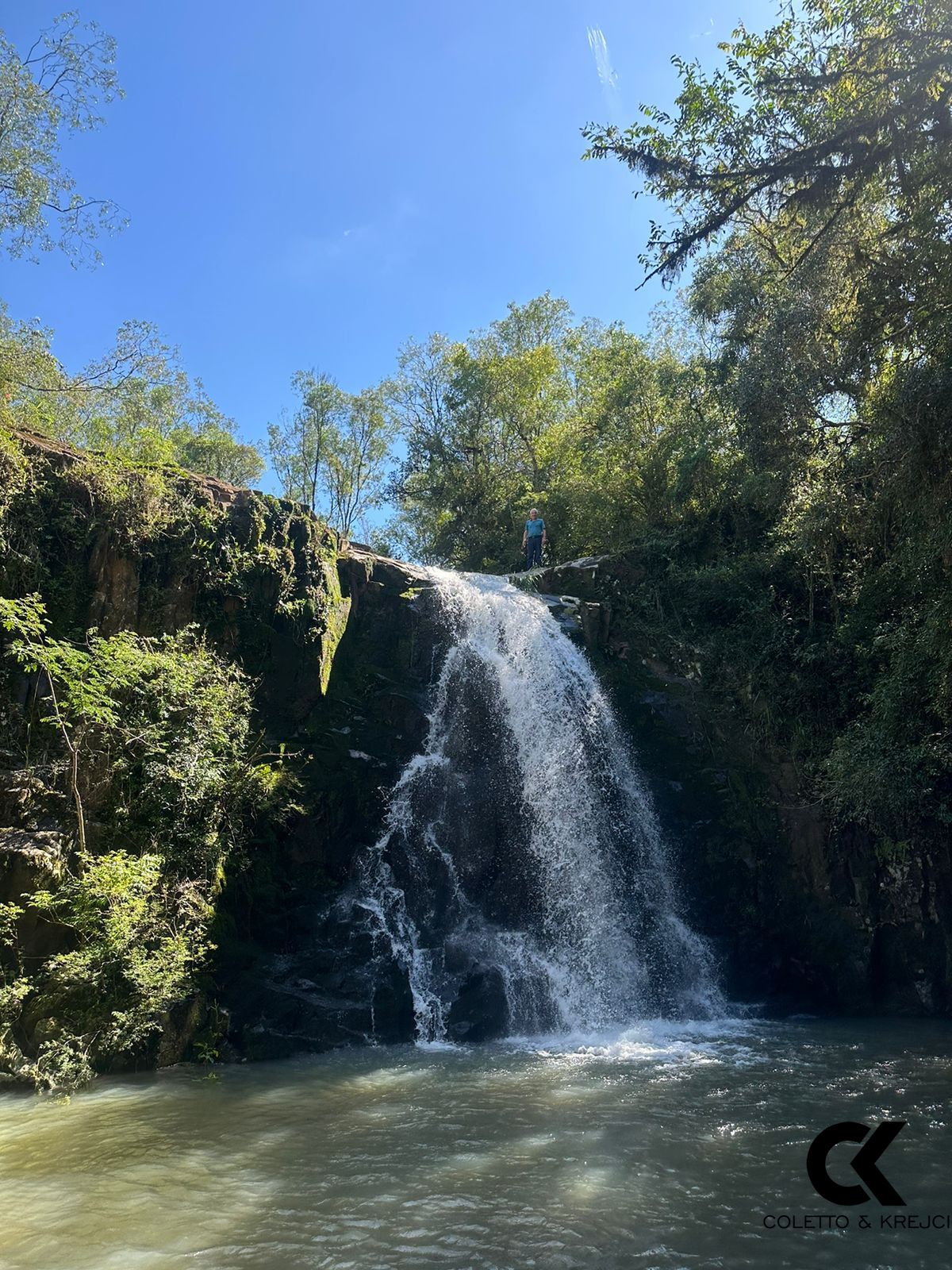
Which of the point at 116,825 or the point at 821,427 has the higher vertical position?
the point at 821,427

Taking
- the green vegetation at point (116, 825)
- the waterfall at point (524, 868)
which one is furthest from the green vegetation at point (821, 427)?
the green vegetation at point (116, 825)

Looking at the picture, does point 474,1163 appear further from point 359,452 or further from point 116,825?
point 359,452

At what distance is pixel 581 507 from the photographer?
74.9ft

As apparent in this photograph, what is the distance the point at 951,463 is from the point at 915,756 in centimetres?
495

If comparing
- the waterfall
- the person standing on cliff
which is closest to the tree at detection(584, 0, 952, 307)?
the waterfall

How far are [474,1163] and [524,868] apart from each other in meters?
6.19

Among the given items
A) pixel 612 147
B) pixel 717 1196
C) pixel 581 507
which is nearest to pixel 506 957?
pixel 717 1196

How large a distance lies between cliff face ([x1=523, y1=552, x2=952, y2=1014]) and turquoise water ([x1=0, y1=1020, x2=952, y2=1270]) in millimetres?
3362

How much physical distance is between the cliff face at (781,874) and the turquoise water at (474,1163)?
3.36m

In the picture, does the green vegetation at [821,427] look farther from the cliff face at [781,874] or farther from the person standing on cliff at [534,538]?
the person standing on cliff at [534,538]

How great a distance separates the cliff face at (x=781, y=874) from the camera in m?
12.6

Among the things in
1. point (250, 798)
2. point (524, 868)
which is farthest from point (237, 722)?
point (524, 868)

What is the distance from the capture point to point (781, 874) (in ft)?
44.1

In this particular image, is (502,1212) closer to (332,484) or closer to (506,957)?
(506,957)
